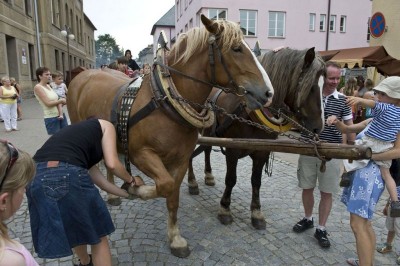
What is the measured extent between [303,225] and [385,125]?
1514 millimetres

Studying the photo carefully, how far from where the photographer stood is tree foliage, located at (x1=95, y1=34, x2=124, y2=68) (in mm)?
116062

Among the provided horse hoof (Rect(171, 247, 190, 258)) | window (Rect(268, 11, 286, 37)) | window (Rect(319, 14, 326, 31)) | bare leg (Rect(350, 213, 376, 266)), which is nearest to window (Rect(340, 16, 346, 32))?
window (Rect(319, 14, 326, 31))

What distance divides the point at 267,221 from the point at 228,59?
2097 mm

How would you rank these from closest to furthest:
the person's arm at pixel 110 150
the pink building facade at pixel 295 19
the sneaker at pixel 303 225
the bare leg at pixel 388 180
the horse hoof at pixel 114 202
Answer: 1. the person's arm at pixel 110 150
2. the bare leg at pixel 388 180
3. the sneaker at pixel 303 225
4. the horse hoof at pixel 114 202
5. the pink building facade at pixel 295 19

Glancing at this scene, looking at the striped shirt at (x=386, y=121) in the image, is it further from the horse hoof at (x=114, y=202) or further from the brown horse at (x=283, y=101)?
the horse hoof at (x=114, y=202)

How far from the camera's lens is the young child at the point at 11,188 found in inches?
43.9

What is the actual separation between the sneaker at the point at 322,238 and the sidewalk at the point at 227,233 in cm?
5

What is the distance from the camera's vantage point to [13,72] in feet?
59.7

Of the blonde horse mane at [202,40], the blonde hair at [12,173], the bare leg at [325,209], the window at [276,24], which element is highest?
the window at [276,24]

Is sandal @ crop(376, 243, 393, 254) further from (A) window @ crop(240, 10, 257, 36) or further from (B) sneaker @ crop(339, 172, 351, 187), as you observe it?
(A) window @ crop(240, 10, 257, 36)

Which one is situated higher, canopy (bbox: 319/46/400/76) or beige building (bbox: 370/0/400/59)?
beige building (bbox: 370/0/400/59)

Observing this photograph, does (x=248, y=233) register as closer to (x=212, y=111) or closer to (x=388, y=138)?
(x=212, y=111)

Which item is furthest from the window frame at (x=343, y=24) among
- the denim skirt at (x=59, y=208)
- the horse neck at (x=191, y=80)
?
the denim skirt at (x=59, y=208)

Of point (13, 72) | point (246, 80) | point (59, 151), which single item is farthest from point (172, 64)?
point (13, 72)
